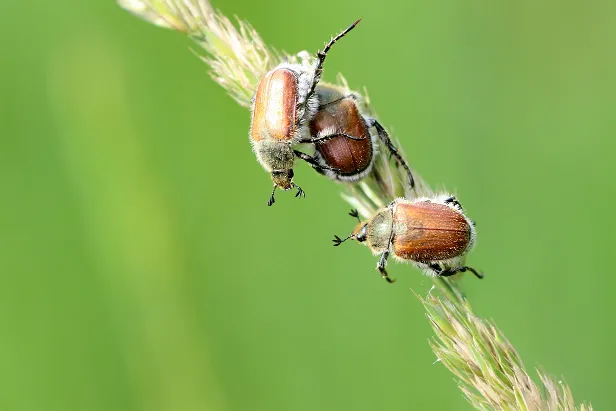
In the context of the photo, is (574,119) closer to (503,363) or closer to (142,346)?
(503,363)

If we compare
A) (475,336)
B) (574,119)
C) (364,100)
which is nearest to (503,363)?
(475,336)

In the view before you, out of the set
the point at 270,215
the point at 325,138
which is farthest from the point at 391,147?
the point at 270,215

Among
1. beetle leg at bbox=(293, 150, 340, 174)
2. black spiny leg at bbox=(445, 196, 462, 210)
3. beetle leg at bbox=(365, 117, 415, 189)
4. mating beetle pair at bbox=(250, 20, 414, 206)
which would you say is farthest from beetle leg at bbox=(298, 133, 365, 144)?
black spiny leg at bbox=(445, 196, 462, 210)

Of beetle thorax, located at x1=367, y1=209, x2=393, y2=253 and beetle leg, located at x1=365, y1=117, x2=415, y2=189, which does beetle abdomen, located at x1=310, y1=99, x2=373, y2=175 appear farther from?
beetle thorax, located at x1=367, y1=209, x2=393, y2=253

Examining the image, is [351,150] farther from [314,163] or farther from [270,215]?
[270,215]

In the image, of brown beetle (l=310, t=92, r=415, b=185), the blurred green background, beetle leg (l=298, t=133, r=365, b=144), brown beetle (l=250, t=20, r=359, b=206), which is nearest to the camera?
brown beetle (l=310, t=92, r=415, b=185)

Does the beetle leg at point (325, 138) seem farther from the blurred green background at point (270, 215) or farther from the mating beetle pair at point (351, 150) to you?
the blurred green background at point (270, 215)
